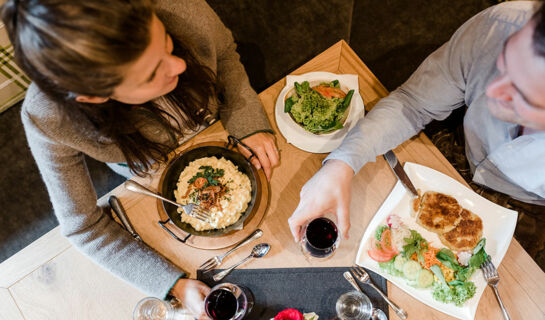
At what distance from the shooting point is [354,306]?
45.1 inches

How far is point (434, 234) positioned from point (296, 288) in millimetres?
519

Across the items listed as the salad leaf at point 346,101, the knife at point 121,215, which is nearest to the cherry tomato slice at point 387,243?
the salad leaf at point 346,101

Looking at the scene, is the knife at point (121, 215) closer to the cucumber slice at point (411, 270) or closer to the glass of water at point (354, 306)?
the glass of water at point (354, 306)

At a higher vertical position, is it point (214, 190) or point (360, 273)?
point (214, 190)

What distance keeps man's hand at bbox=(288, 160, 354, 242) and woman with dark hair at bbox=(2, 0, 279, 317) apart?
199mm

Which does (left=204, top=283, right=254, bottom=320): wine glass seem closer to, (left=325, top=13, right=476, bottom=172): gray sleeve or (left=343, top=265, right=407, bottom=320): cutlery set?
(left=343, top=265, right=407, bottom=320): cutlery set

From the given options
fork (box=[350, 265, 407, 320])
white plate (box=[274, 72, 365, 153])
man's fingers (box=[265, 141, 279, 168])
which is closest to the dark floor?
white plate (box=[274, 72, 365, 153])

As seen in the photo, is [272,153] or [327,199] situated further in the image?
[272,153]

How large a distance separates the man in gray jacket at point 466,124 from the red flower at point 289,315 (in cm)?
23

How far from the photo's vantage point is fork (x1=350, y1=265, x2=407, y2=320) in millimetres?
1125

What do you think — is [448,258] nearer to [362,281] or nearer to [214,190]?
[362,281]

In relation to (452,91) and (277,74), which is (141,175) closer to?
(452,91)

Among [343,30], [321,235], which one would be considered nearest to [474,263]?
[321,235]

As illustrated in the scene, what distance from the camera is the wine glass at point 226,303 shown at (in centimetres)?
110
